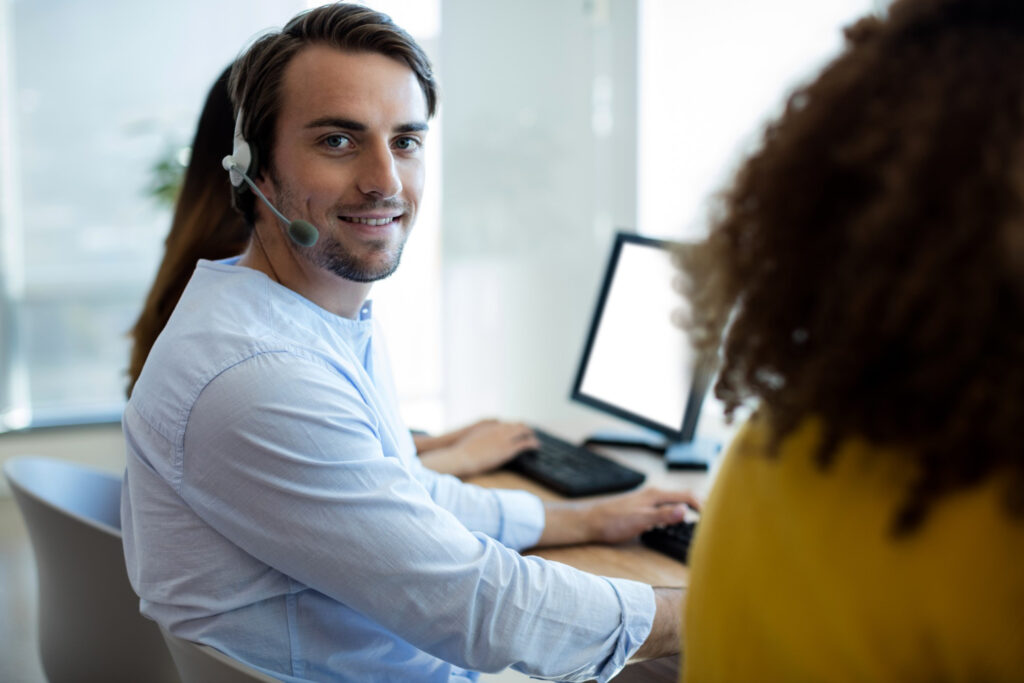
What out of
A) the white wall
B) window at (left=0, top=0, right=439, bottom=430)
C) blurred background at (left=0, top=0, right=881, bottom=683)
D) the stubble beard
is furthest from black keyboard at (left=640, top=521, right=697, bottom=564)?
window at (left=0, top=0, right=439, bottom=430)

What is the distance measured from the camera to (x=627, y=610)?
3.71 feet

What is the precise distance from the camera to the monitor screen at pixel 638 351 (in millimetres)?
1802

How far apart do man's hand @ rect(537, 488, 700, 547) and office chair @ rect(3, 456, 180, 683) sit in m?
0.59

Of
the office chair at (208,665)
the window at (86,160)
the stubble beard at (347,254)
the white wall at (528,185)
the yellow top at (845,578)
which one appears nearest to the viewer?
the yellow top at (845,578)

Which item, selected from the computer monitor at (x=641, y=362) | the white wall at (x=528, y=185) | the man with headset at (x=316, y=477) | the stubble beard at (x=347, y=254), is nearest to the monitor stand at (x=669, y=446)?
the computer monitor at (x=641, y=362)

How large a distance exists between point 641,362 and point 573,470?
276 millimetres

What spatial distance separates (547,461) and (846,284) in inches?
49.5

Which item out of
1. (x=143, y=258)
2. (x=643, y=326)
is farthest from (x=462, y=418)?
(x=643, y=326)

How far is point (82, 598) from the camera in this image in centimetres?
139

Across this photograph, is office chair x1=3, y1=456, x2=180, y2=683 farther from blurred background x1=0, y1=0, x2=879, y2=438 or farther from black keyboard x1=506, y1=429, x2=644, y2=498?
blurred background x1=0, y1=0, x2=879, y2=438

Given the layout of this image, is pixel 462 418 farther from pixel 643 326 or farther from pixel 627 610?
pixel 627 610

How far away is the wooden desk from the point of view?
1.20 meters

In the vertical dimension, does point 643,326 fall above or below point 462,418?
above

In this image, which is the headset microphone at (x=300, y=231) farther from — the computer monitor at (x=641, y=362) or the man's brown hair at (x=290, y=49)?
the computer monitor at (x=641, y=362)
